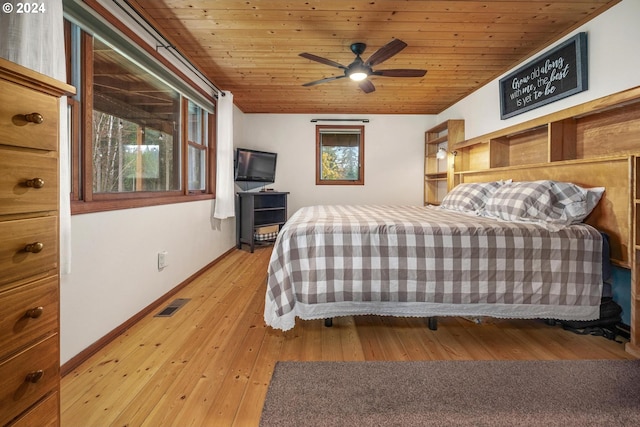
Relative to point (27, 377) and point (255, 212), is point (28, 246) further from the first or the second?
point (255, 212)

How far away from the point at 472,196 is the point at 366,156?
2665 millimetres

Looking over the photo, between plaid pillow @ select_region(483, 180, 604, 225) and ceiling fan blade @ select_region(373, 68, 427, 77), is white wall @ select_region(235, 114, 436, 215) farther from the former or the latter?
plaid pillow @ select_region(483, 180, 604, 225)

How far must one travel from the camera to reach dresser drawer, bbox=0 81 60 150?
759 mm

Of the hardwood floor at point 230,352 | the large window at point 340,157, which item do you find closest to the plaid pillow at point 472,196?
the hardwood floor at point 230,352

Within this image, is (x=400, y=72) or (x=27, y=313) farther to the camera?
(x=400, y=72)

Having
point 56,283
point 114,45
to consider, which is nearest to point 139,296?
point 56,283

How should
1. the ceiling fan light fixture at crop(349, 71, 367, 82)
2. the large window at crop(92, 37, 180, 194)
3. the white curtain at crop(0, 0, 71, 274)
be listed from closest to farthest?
the white curtain at crop(0, 0, 71, 274)
the large window at crop(92, 37, 180, 194)
the ceiling fan light fixture at crop(349, 71, 367, 82)

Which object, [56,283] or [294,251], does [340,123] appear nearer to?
[294,251]

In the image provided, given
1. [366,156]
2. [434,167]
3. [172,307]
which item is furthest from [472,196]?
[172,307]

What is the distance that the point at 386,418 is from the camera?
123cm

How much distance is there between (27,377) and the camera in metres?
0.84

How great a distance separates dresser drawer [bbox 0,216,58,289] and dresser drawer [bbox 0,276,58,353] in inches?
1.6

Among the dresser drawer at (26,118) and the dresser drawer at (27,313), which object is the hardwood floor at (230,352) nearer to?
the dresser drawer at (27,313)

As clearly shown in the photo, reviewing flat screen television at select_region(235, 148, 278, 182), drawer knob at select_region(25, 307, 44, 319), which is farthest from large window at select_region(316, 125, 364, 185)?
drawer knob at select_region(25, 307, 44, 319)
